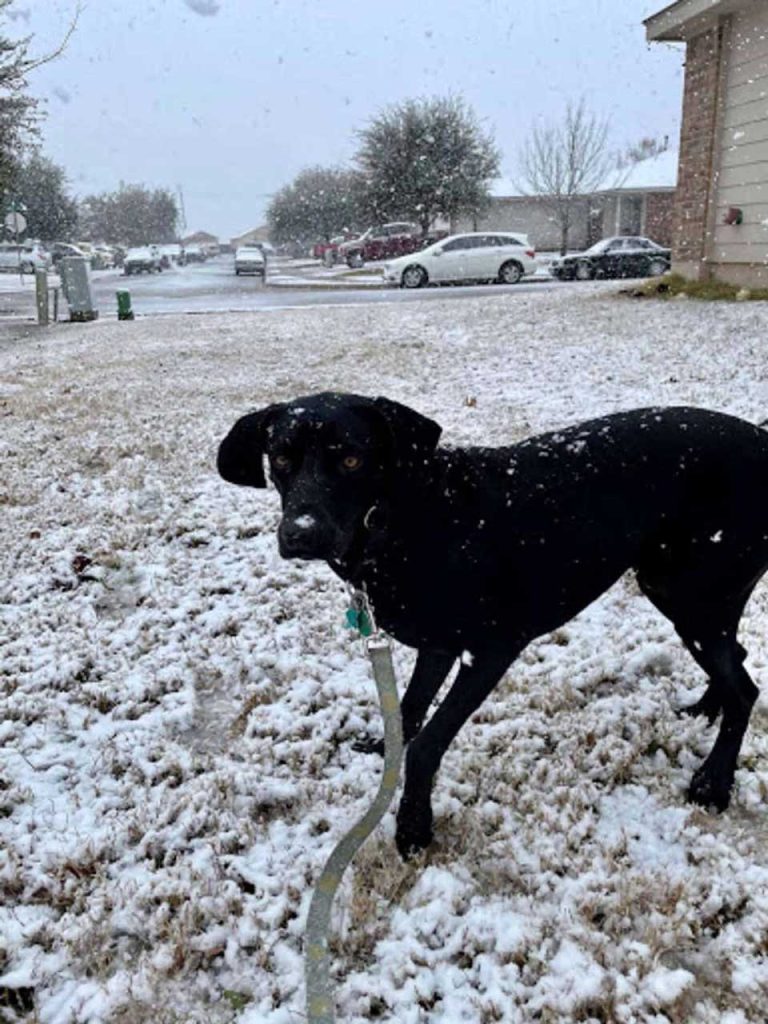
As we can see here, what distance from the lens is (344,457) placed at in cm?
A: 228

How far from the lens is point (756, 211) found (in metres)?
12.4

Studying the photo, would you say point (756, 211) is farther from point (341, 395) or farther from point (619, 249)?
point (619, 249)

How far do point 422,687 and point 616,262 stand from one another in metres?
26.7

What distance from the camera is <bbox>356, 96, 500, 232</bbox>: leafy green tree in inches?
1778

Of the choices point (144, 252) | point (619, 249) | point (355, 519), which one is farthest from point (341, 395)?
point (144, 252)

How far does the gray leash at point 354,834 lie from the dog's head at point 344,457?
0.26m

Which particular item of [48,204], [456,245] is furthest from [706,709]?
[48,204]

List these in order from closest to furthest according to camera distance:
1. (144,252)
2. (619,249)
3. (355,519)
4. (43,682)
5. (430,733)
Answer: (355,519) < (430,733) < (43,682) < (619,249) < (144,252)

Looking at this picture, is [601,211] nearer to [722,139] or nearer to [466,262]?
[466,262]

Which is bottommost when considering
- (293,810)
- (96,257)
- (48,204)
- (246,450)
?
(293,810)

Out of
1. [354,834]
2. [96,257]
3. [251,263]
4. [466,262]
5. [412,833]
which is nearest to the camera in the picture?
[354,834]

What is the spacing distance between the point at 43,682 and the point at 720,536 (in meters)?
2.90

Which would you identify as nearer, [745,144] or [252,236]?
[745,144]

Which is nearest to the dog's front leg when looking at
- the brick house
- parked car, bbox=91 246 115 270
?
the brick house
